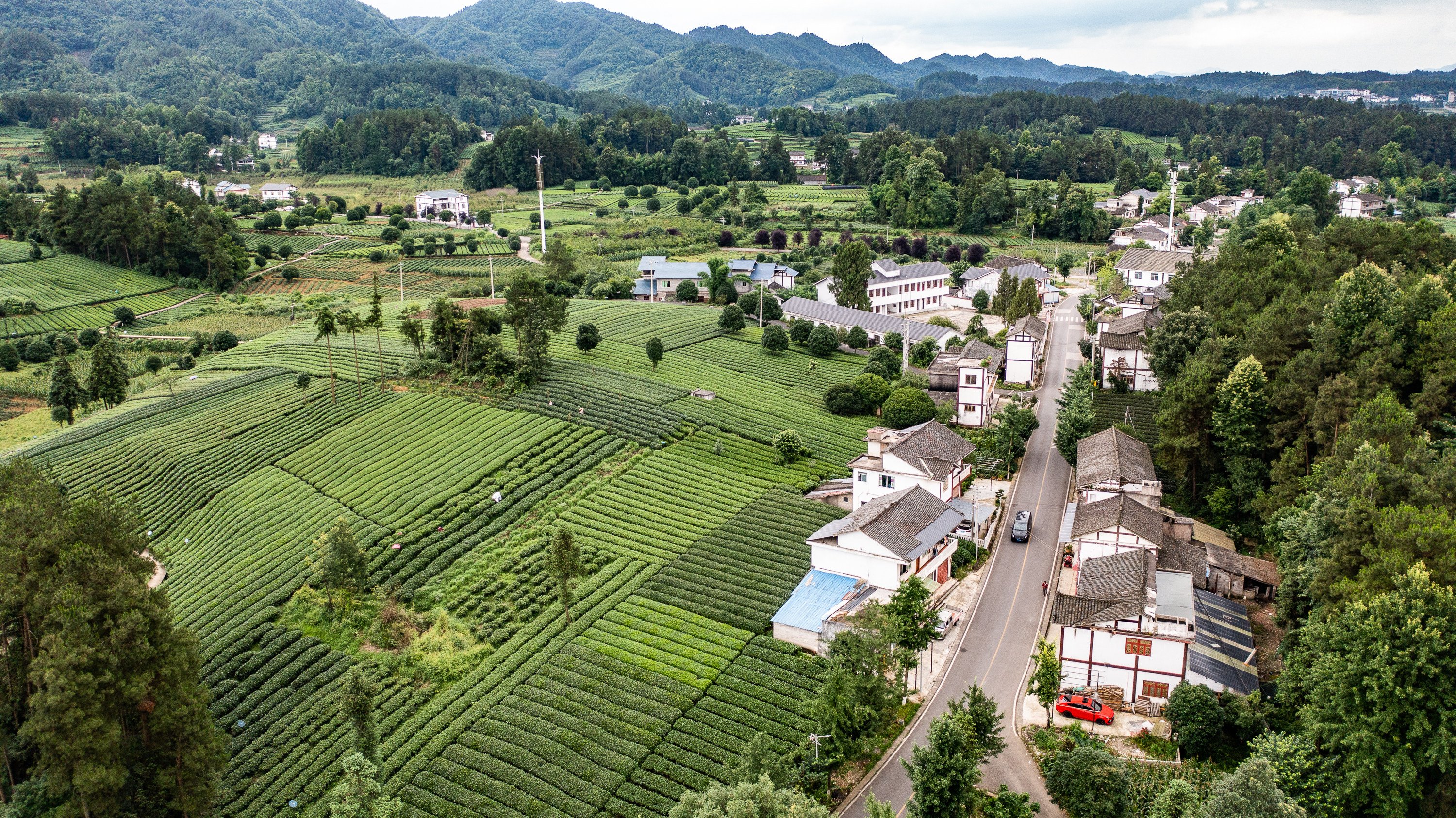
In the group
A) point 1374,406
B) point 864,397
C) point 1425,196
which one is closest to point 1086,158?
point 1425,196

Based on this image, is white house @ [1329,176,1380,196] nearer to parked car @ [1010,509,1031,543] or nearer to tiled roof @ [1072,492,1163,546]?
parked car @ [1010,509,1031,543]

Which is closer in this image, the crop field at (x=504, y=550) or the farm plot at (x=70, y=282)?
the crop field at (x=504, y=550)

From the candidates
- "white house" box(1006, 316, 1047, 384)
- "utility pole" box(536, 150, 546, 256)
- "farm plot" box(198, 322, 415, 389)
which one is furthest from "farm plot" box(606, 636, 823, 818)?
"utility pole" box(536, 150, 546, 256)

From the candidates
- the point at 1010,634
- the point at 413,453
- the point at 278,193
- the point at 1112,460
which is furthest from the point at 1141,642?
the point at 278,193

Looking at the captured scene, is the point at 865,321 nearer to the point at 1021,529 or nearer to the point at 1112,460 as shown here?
the point at 1112,460

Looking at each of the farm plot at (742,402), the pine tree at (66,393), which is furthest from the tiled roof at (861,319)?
the pine tree at (66,393)

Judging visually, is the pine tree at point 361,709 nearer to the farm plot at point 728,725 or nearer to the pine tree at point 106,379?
the farm plot at point 728,725
